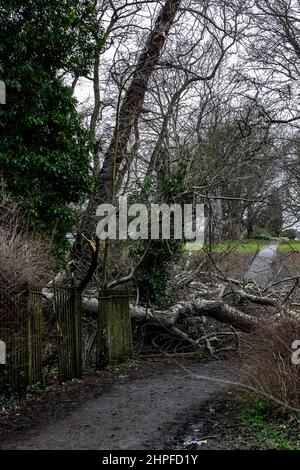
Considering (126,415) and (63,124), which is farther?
(63,124)

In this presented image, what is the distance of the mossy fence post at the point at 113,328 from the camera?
11.4m

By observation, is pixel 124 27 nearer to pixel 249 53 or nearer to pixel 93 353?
pixel 249 53

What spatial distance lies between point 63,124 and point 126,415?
7.63 meters

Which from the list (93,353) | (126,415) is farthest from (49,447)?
(93,353)

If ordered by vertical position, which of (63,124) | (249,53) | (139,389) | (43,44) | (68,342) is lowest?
(139,389)

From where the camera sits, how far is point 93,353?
11.9m

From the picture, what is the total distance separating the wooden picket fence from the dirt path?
833 millimetres

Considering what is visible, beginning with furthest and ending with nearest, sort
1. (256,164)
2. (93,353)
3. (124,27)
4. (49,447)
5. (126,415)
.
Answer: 1. (256,164)
2. (124,27)
3. (93,353)
4. (126,415)
5. (49,447)

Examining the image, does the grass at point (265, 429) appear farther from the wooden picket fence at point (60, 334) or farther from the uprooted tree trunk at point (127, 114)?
the uprooted tree trunk at point (127, 114)

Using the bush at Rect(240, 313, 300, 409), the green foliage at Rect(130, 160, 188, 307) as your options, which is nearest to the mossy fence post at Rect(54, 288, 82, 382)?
the bush at Rect(240, 313, 300, 409)

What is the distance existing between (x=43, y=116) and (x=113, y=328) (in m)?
4.96

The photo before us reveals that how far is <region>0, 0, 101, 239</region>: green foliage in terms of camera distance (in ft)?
40.1

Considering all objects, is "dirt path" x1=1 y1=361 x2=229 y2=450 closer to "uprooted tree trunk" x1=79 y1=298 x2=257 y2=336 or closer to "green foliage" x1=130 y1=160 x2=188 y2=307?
"uprooted tree trunk" x1=79 y1=298 x2=257 y2=336

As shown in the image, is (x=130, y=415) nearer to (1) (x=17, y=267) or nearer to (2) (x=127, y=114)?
(1) (x=17, y=267)
